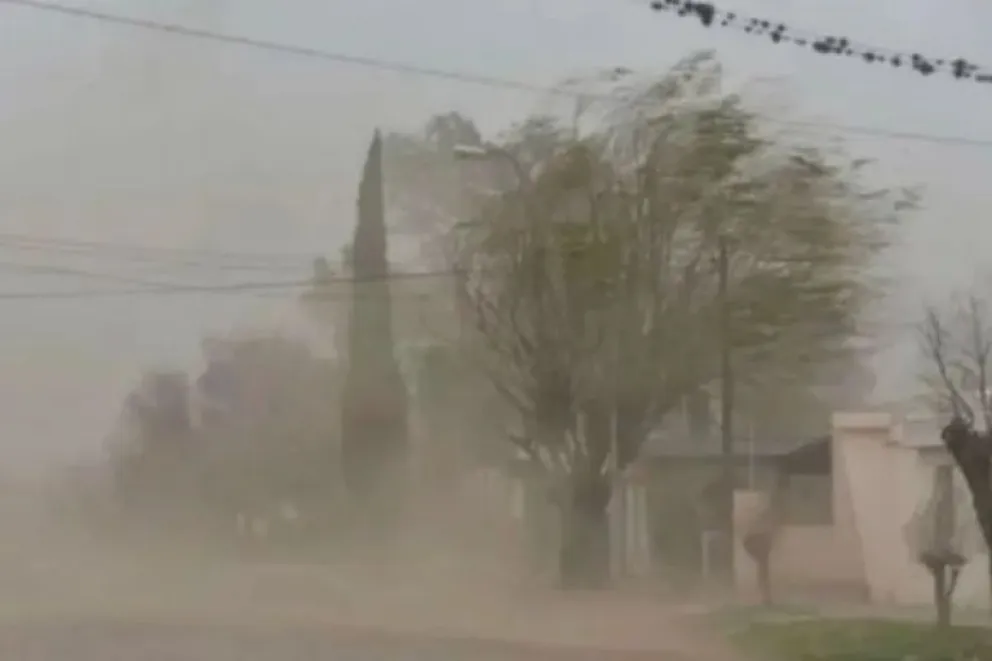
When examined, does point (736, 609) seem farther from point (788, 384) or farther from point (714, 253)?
point (714, 253)

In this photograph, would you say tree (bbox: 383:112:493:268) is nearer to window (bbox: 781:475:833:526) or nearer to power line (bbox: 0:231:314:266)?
power line (bbox: 0:231:314:266)

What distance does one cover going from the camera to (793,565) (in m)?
1.43

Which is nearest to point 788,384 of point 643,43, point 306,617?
point 643,43

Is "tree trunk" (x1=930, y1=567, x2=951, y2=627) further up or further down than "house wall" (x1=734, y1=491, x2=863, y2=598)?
further down

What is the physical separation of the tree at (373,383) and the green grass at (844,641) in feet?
1.32

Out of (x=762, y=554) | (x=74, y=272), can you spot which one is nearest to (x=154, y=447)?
(x=74, y=272)

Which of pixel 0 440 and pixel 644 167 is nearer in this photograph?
pixel 0 440

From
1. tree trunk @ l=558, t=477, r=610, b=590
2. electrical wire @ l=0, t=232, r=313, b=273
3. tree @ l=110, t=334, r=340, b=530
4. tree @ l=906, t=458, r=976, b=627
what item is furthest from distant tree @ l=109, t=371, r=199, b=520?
tree @ l=906, t=458, r=976, b=627

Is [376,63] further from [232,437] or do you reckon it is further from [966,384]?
[966,384]

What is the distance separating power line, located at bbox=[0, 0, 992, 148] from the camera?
4.18 ft

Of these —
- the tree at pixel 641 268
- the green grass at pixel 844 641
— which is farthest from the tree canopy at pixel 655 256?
the green grass at pixel 844 641

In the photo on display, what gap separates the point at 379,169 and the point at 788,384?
485 millimetres

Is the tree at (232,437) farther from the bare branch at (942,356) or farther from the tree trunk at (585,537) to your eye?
the bare branch at (942,356)

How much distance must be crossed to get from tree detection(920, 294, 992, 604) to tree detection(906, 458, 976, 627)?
0.02 meters
